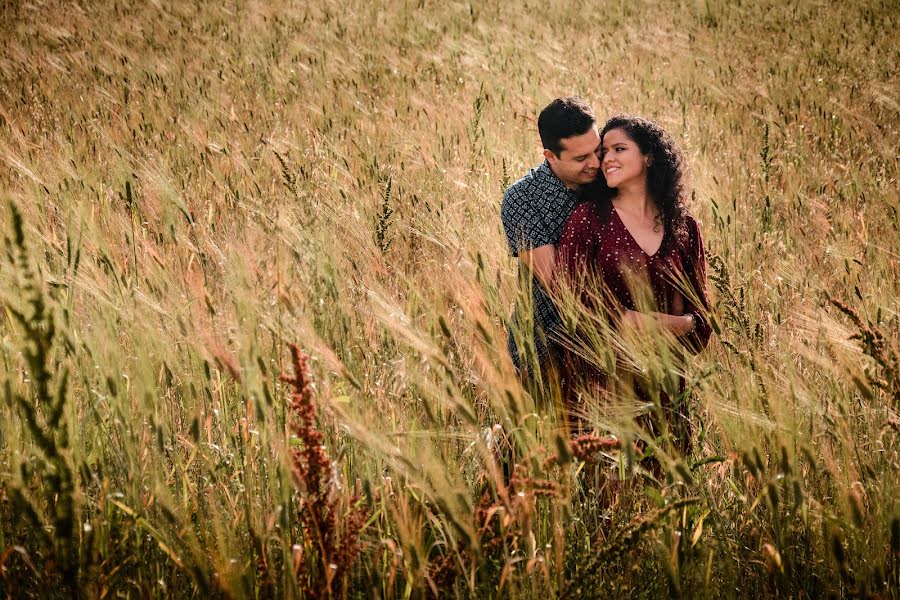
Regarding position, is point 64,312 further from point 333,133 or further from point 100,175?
point 333,133

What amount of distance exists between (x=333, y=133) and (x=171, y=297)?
2.66m

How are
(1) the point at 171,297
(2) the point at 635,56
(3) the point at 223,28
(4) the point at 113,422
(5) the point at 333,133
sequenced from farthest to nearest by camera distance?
(3) the point at 223,28
(2) the point at 635,56
(5) the point at 333,133
(1) the point at 171,297
(4) the point at 113,422

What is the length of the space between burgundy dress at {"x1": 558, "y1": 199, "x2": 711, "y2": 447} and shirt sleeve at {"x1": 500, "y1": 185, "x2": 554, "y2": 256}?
26 cm

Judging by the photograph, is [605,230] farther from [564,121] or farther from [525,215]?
[564,121]

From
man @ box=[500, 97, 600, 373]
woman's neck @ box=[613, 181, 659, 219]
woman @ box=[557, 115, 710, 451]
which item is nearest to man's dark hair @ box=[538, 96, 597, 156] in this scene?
man @ box=[500, 97, 600, 373]

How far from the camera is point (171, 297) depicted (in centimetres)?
159

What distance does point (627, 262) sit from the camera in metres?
1.99

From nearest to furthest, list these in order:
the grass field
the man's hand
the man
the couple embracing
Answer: the grass field, the couple embracing, the man's hand, the man

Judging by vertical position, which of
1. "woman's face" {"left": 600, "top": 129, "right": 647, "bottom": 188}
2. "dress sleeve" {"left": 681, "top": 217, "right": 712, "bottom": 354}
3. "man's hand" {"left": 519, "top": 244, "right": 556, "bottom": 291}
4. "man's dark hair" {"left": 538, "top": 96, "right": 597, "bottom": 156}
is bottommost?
"dress sleeve" {"left": 681, "top": 217, "right": 712, "bottom": 354}

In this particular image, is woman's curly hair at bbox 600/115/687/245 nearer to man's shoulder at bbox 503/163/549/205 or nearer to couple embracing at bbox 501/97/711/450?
couple embracing at bbox 501/97/711/450

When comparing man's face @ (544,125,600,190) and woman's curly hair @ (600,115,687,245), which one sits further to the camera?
man's face @ (544,125,600,190)

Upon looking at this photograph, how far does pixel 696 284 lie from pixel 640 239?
22cm

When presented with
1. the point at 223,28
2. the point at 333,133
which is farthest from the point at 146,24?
the point at 333,133

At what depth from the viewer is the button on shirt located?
7.59 feet
